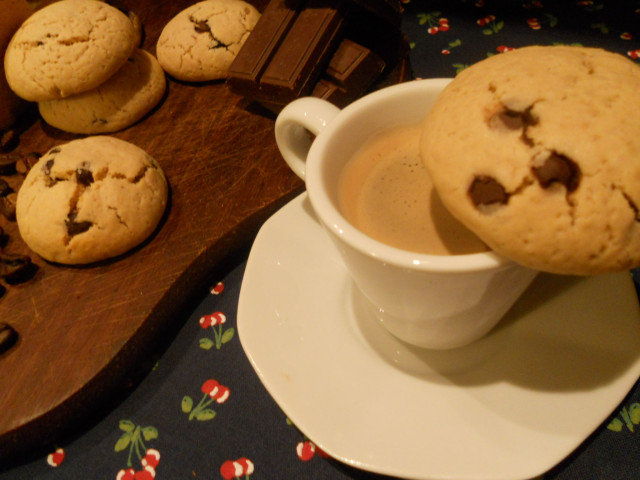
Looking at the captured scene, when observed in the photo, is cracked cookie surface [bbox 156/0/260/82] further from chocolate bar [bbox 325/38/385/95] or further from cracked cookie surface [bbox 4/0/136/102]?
chocolate bar [bbox 325/38/385/95]

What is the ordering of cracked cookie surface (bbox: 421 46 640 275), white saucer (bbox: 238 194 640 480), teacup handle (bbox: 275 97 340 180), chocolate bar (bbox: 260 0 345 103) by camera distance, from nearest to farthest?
1. cracked cookie surface (bbox: 421 46 640 275)
2. white saucer (bbox: 238 194 640 480)
3. teacup handle (bbox: 275 97 340 180)
4. chocolate bar (bbox: 260 0 345 103)

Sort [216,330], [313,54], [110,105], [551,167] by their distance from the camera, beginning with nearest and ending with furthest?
[551,167] < [216,330] < [313,54] < [110,105]

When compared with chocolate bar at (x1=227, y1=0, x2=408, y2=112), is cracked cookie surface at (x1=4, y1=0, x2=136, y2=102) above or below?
below

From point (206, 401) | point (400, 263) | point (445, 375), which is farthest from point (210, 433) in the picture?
point (400, 263)

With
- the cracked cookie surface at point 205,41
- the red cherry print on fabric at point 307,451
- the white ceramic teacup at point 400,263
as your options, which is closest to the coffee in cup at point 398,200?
the white ceramic teacup at point 400,263

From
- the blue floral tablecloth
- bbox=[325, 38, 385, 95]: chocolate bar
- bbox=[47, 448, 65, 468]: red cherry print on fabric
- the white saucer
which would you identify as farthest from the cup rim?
bbox=[47, 448, 65, 468]: red cherry print on fabric

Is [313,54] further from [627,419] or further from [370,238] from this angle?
[627,419]

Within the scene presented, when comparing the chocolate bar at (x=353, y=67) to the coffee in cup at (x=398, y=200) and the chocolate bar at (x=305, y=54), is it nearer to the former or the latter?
the chocolate bar at (x=305, y=54)
